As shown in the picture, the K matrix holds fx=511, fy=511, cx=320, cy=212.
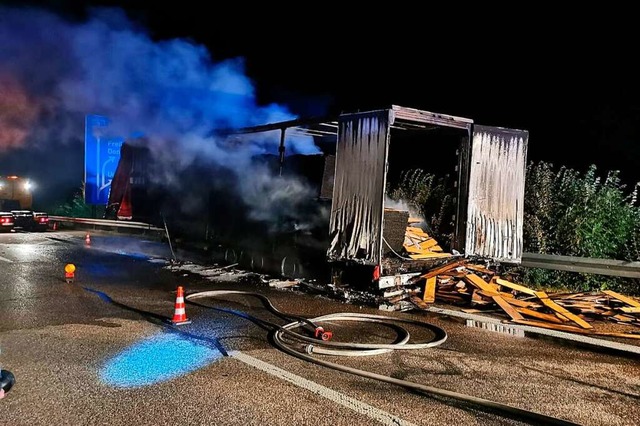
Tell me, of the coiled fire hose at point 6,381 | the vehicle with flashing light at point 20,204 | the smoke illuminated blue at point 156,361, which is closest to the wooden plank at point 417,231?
the smoke illuminated blue at point 156,361

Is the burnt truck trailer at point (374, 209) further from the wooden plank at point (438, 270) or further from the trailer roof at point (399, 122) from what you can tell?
the wooden plank at point (438, 270)

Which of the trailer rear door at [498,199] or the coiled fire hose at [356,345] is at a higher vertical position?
the trailer rear door at [498,199]

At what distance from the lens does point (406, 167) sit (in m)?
20.7

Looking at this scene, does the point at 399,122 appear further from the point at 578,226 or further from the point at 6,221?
the point at 6,221

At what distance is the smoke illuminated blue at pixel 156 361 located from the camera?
16.9 feet

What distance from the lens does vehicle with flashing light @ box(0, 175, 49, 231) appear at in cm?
2316

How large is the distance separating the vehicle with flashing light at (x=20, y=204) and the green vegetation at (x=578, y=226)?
1940cm

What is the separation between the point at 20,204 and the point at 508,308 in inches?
984

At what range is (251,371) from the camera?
17.8 feet

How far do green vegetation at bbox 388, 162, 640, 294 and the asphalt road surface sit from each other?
13.9 feet

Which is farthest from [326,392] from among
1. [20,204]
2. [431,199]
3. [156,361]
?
[20,204]

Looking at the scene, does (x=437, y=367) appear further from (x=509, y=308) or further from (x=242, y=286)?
(x=242, y=286)


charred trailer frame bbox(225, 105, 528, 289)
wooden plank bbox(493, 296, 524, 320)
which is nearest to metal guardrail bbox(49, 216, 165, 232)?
charred trailer frame bbox(225, 105, 528, 289)

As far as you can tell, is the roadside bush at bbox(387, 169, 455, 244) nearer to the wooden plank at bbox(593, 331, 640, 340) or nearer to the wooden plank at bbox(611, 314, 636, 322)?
the wooden plank at bbox(611, 314, 636, 322)
